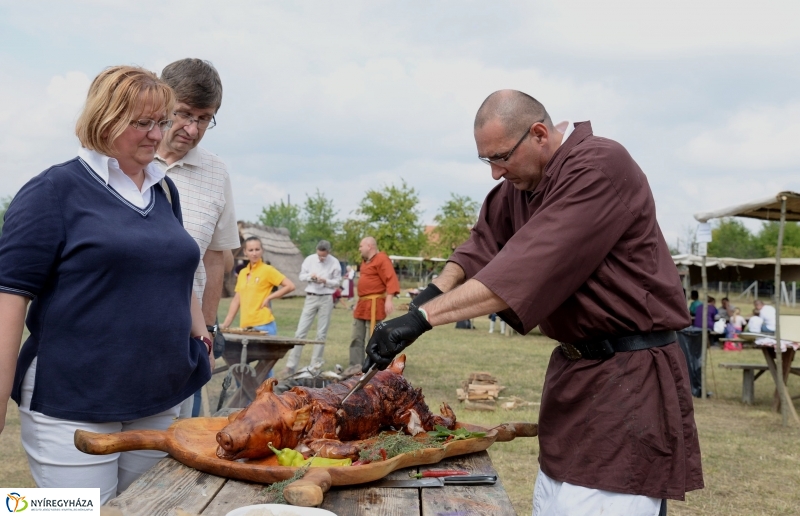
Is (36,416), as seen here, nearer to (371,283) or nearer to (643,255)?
(643,255)

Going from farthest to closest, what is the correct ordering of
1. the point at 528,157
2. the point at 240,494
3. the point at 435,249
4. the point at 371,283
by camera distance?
the point at 435,249, the point at 371,283, the point at 528,157, the point at 240,494

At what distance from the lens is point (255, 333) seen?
771 cm

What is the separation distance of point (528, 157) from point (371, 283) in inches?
360

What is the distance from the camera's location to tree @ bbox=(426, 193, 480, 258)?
5312 centimetres

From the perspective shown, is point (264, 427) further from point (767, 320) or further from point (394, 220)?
point (394, 220)

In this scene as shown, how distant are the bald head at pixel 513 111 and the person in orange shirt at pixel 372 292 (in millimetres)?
8912

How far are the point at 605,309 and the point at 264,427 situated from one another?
46.6 inches

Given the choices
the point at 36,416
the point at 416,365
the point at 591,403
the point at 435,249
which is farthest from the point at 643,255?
the point at 435,249

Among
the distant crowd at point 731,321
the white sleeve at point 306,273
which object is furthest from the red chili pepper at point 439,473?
the distant crowd at point 731,321

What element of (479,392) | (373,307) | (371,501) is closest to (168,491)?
(371,501)

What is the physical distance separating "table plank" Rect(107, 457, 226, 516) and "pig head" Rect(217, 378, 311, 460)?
0.11 meters

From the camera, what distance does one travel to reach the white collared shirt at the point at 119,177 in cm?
234

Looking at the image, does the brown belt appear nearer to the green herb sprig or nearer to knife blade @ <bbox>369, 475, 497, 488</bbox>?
the green herb sprig

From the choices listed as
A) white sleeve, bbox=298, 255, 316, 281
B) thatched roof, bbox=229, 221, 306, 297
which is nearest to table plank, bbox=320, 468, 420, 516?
white sleeve, bbox=298, 255, 316, 281
